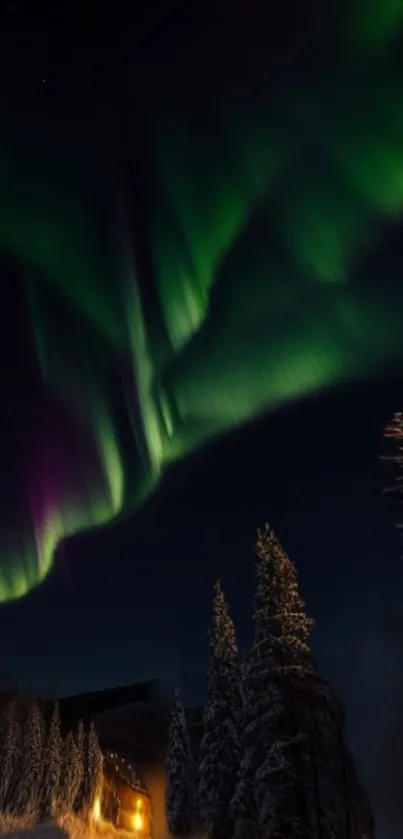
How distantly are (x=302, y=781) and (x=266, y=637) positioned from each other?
6.68m

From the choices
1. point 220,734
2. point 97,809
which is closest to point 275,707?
point 220,734

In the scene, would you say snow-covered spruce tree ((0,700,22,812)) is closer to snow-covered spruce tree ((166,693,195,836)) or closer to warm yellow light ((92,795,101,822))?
warm yellow light ((92,795,101,822))

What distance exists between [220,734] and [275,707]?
12.8 m

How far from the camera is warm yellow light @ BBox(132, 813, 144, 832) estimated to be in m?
79.9

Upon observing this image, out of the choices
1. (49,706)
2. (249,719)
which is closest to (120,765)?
(49,706)

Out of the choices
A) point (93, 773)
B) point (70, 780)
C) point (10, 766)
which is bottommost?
point (93, 773)

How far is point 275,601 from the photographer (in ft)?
127

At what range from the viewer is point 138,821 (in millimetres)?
81750

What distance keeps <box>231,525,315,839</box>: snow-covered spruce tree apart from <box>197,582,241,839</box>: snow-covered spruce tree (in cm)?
236

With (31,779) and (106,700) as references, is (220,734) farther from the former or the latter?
(106,700)

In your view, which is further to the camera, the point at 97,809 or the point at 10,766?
the point at 10,766

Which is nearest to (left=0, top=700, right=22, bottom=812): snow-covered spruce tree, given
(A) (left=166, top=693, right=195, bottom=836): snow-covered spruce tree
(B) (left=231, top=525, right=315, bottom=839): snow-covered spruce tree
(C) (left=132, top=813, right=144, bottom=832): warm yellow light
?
(C) (left=132, top=813, right=144, bottom=832): warm yellow light

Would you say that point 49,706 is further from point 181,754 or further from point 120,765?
point 181,754

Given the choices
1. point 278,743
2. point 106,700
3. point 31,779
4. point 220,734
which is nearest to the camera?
point 278,743
